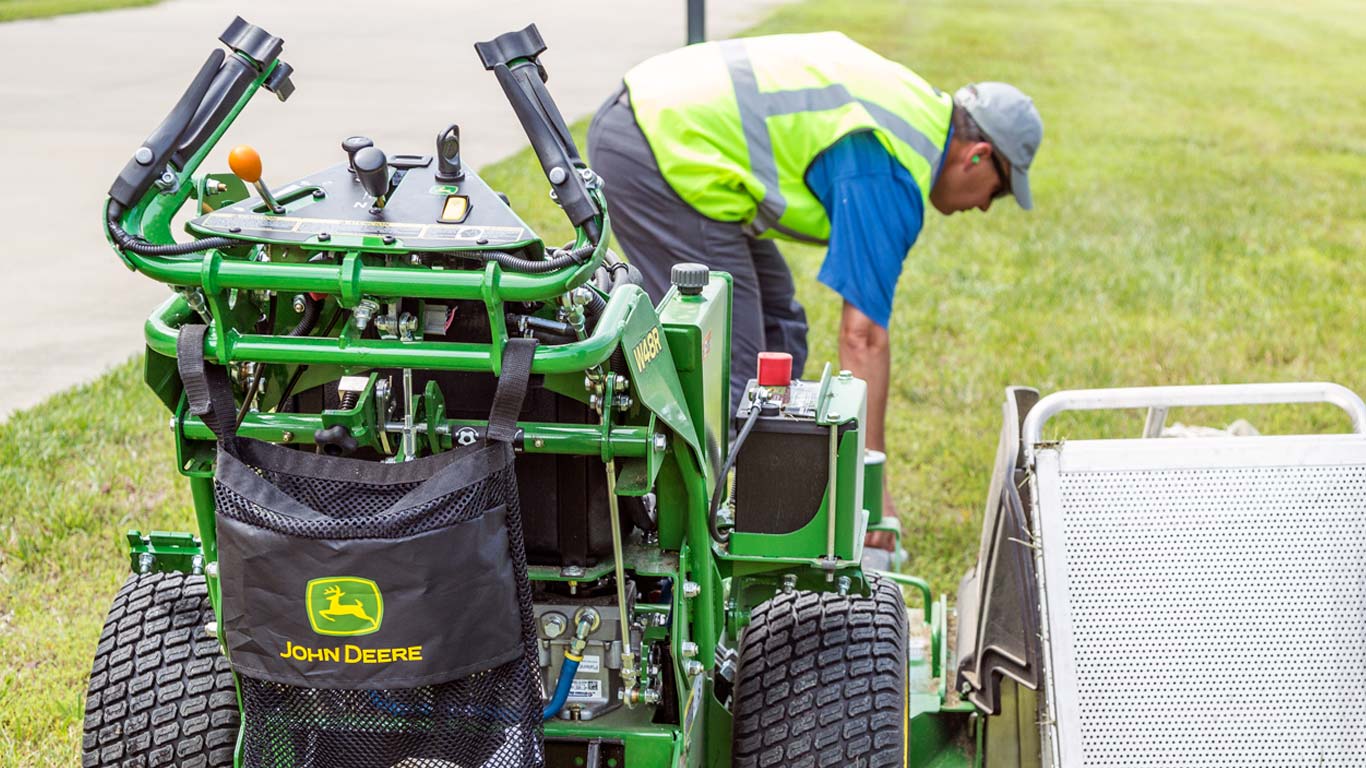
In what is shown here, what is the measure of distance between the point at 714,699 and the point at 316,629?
1.18 metres

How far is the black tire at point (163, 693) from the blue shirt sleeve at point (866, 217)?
7.39 ft

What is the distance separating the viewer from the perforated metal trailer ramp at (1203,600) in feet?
11.1

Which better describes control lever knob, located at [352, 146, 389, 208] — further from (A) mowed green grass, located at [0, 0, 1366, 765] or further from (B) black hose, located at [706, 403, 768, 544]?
(A) mowed green grass, located at [0, 0, 1366, 765]

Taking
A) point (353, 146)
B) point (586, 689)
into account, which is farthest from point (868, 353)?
point (353, 146)

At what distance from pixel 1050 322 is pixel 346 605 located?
655 centimetres

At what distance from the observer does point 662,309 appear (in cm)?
311

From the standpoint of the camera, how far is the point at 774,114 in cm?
491

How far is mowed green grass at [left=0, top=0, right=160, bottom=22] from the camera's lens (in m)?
17.9

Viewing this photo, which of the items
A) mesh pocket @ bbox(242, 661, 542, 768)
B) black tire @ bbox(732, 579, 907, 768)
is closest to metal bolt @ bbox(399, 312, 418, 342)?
mesh pocket @ bbox(242, 661, 542, 768)

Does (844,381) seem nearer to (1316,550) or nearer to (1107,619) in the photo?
(1107,619)

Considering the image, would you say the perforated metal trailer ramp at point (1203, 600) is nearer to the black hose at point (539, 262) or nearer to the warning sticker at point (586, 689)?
the warning sticker at point (586, 689)

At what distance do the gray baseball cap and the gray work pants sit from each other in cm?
85

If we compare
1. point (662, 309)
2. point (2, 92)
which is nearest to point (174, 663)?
point (662, 309)

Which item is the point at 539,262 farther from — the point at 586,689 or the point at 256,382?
the point at 586,689
